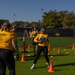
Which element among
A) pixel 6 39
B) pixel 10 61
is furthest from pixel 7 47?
pixel 10 61

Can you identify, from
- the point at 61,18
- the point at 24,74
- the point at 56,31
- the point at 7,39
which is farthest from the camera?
the point at 61,18

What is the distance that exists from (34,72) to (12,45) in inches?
143

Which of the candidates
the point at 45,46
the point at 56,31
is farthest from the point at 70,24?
the point at 45,46

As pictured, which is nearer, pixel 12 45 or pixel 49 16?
pixel 12 45

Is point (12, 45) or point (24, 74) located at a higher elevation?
point (12, 45)

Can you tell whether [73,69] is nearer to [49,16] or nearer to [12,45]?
[12,45]

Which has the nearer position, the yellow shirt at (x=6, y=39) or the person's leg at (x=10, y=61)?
the person's leg at (x=10, y=61)

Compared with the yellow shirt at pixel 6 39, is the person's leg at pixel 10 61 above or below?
below

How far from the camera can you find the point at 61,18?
9412cm

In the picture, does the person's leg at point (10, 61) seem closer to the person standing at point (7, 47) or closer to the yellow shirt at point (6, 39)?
the person standing at point (7, 47)

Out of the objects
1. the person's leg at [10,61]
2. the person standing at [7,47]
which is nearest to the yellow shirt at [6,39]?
the person standing at [7,47]

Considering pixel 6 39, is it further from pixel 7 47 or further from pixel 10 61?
pixel 10 61

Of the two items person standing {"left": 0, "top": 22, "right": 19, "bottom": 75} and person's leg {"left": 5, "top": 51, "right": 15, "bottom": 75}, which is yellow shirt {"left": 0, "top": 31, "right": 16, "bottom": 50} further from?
person's leg {"left": 5, "top": 51, "right": 15, "bottom": 75}

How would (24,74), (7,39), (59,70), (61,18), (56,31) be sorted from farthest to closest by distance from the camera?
1. (61,18)
2. (56,31)
3. (59,70)
4. (24,74)
5. (7,39)
